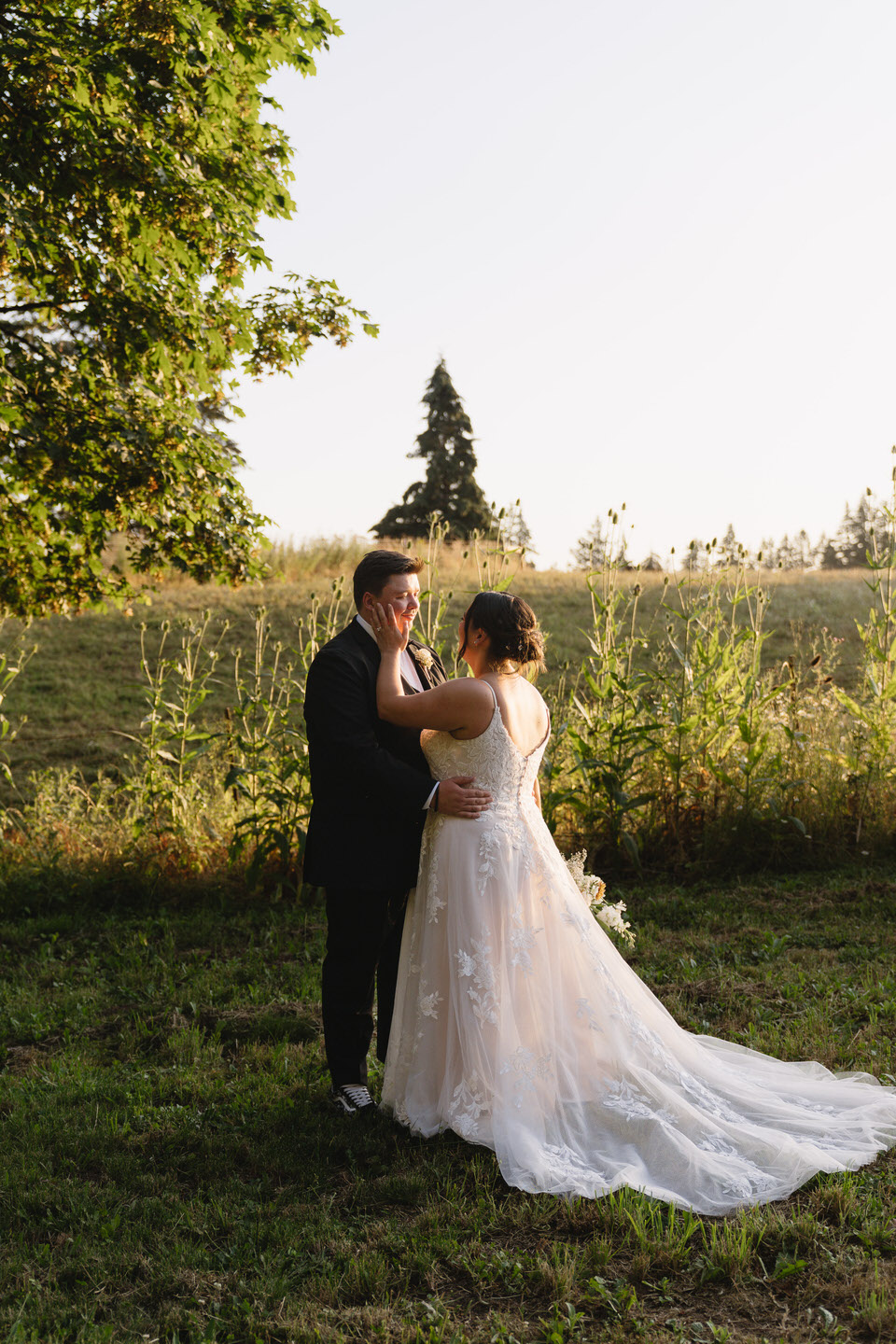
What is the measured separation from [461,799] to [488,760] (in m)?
0.19

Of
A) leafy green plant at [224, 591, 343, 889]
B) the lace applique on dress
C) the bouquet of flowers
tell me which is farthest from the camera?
leafy green plant at [224, 591, 343, 889]

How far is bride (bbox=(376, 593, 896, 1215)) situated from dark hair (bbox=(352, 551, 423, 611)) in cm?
15

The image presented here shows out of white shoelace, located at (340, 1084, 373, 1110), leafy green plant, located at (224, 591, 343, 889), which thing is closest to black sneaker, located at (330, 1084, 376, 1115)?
white shoelace, located at (340, 1084, 373, 1110)

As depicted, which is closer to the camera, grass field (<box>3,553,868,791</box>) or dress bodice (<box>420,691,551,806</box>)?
dress bodice (<box>420,691,551,806</box>)

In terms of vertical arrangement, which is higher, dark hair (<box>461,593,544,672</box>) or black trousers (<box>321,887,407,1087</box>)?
dark hair (<box>461,593,544,672</box>)

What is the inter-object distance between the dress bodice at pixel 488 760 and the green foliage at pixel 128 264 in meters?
3.80

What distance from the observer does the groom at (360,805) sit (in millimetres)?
3664

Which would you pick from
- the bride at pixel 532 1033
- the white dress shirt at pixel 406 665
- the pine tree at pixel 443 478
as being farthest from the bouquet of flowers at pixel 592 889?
the pine tree at pixel 443 478

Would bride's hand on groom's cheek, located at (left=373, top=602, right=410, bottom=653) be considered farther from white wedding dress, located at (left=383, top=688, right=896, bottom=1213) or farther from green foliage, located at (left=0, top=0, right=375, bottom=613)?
green foliage, located at (left=0, top=0, right=375, bottom=613)

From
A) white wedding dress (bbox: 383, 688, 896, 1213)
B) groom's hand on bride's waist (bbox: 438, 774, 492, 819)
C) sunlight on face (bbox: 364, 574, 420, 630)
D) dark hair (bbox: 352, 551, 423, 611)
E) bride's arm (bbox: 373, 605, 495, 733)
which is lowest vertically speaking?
white wedding dress (bbox: 383, 688, 896, 1213)

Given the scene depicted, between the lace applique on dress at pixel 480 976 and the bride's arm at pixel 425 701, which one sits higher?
the bride's arm at pixel 425 701

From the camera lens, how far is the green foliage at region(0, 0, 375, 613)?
6.41 m

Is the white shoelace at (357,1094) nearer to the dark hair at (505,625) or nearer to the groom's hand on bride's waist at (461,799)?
the groom's hand on bride's waist at (461,799)

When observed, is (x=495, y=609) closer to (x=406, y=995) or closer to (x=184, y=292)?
(x=406, y=995)
